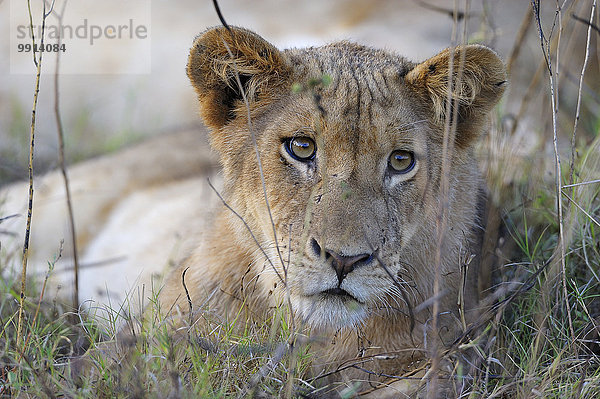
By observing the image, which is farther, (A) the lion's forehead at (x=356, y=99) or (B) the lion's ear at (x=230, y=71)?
(B) the lion's ear at (x=230, y=71)

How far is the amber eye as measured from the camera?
2826 millimetres

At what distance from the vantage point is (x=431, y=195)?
2.98 m

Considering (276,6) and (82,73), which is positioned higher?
(276,6)

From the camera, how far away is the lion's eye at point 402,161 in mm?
2869

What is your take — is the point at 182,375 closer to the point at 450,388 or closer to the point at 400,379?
the point at 400,379

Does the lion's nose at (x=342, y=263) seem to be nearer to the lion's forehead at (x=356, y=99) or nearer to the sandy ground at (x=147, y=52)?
the lion's forehead at (x=356, y=99)

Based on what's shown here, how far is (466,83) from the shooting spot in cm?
306

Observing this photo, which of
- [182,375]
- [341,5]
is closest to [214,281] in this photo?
[182,375]

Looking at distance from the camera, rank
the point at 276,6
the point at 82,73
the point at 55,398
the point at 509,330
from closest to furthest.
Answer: the point at 55,398, the point at 509,330, the point at 82,73, the point at 276,6

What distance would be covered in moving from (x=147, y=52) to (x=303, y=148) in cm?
472

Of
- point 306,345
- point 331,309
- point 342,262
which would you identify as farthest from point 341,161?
point 306,345

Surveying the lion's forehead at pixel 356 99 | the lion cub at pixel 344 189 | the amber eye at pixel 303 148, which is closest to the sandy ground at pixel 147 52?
the lion's forehead at pixel 356 99

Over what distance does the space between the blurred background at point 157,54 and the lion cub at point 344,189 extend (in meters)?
3.68

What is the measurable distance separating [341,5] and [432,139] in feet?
15.7
